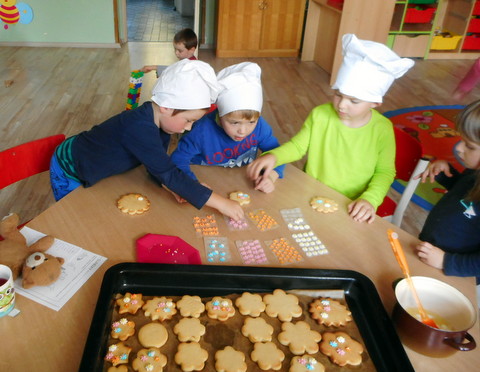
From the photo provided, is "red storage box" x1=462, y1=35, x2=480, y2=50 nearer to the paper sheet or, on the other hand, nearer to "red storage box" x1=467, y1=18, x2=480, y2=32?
"red storage box" x1=467, y1=18, x2=480, y2=32

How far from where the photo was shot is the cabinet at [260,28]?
4703mm

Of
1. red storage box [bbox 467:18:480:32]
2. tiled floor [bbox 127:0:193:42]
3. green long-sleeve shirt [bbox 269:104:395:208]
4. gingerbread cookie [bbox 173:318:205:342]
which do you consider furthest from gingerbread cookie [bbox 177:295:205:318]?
red storage box [bbox 467:18:480:32]

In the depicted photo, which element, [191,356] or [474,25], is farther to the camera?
[474,25]

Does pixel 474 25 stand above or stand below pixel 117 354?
below

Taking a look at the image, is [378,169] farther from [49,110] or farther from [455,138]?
[49,110]

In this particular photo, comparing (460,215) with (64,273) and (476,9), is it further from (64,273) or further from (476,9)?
(476,9)

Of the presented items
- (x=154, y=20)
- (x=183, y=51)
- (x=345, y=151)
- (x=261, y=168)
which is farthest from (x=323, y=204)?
(x=154, y=20)

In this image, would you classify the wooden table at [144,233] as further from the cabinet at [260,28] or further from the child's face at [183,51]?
the cabinet at [260,28]

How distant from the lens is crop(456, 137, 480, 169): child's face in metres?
1.01

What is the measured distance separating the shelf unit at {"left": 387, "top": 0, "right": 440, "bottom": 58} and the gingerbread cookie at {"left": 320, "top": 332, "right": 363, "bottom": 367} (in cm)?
466

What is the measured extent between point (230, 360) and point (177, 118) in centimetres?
68

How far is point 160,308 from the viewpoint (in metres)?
0.82

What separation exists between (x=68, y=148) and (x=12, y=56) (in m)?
3.84

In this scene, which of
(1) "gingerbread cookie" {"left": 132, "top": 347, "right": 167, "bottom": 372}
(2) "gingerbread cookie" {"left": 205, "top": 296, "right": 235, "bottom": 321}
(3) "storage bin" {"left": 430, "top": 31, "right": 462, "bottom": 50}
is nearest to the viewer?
(1) "gingerbread cookie" {"left": 132, "top": 347, "right": 167, "bottom": 372}
